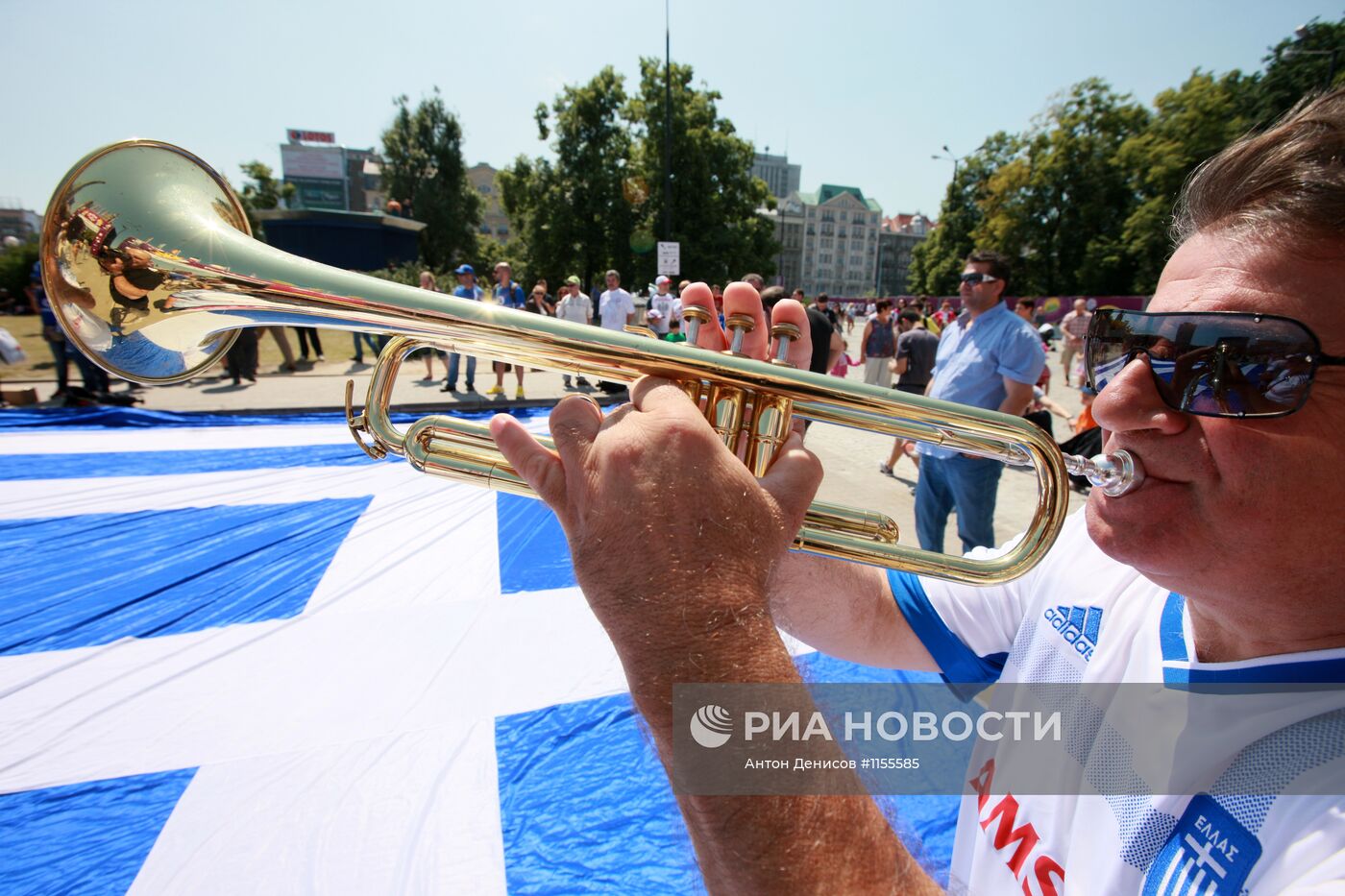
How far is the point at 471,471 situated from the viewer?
1413mm

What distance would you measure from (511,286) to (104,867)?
912cm

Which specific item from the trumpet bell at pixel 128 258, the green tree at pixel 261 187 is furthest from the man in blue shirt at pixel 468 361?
the green tree at pixel 261 187

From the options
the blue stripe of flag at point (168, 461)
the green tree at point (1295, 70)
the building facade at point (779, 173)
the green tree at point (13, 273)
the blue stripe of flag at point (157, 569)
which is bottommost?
the blue stripe of flag at point (157, 569)

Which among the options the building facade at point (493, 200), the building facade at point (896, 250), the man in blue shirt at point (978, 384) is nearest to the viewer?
the man in blue shirt at point (978, 384)

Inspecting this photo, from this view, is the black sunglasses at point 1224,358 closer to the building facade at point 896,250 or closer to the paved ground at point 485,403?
the paved ground at point 485,403

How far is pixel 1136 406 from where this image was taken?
106cm

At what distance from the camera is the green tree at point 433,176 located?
1604 inches

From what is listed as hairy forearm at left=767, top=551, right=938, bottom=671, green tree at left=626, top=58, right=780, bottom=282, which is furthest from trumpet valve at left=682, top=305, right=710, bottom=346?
green tree at left=626, top=58, right=780, bottom=282

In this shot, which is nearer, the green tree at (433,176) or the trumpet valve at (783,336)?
the trumpet valve at (783,336)

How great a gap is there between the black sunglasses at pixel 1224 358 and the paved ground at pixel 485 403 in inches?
157

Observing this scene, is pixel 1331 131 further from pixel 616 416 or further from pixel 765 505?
pixel 616 416

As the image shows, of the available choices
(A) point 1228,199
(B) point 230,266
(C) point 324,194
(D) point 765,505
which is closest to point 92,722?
(B) point 230,266

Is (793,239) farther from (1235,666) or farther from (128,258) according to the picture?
(1235,666)

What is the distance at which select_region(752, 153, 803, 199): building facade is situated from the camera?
4471 inches
